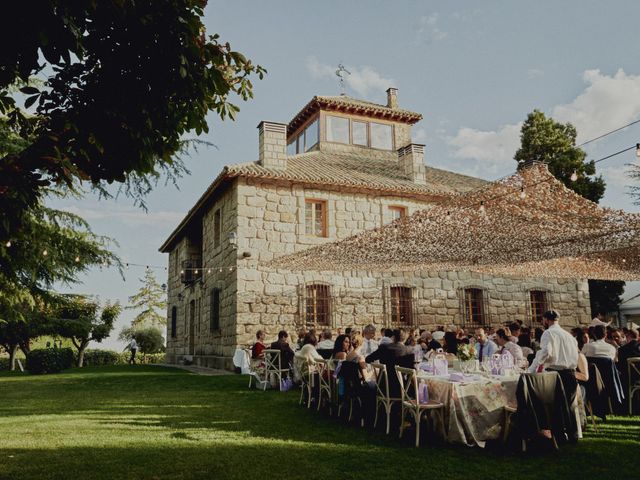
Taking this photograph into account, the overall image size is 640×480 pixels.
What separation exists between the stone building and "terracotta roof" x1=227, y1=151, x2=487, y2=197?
38 mm

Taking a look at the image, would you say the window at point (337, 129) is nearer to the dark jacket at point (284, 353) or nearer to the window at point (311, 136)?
the window at point (311, 136)

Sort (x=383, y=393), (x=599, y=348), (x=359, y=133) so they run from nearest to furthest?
(x=383, y=393) → (x=599, y=348) → (x=359, y=133)

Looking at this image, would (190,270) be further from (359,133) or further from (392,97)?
(392,97)

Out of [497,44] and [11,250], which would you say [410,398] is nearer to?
[11,250]

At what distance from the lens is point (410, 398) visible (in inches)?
206

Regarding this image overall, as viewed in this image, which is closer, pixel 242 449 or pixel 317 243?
pixel 242 449

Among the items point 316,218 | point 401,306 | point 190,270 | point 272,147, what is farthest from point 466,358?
point 190,270

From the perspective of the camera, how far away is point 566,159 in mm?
20234

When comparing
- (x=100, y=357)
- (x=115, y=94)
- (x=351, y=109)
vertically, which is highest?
(x=351, y=109)

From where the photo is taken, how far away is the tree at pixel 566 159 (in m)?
20.0

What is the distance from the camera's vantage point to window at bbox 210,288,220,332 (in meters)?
14.9

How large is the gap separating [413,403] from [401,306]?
917 cm

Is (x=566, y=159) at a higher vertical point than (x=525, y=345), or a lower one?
higher

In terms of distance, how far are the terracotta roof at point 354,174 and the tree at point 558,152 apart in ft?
14.9
